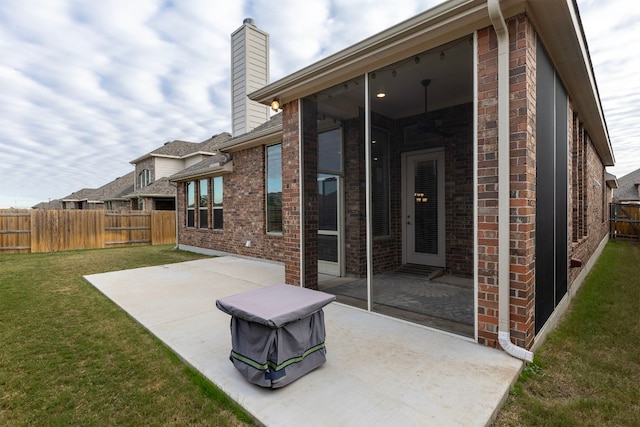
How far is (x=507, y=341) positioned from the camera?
107 inches

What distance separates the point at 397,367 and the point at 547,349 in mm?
1589

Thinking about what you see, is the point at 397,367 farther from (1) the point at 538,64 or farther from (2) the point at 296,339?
(1) the point at 538,64

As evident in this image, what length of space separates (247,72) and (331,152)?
18.5ft

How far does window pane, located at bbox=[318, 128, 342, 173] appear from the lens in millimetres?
6332

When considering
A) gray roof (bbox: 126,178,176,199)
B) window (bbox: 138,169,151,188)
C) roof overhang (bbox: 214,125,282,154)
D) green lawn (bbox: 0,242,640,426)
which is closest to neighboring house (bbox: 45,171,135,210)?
window (bbox: 138,169,151,188)

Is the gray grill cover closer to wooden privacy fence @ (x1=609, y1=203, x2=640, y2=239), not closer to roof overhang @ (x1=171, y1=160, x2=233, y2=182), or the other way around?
roof overhang @ (x1=171, y1=160, x2=233, y2=182)

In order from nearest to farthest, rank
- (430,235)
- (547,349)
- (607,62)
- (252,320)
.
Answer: (252,320), (547,349), (430,235), (607,62)

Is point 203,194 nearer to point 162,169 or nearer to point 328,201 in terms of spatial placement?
point 328,201

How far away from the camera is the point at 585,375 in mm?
2521

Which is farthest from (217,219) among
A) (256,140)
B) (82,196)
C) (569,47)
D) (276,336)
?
(82,196)

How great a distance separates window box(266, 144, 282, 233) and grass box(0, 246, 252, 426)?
12.6 ft

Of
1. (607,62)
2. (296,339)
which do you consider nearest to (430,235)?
(296,339)

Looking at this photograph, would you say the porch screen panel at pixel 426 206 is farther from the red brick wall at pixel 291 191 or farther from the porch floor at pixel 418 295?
the red brick wall at pixel 291 191

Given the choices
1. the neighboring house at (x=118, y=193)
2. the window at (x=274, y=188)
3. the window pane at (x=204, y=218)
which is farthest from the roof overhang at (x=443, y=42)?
the neighboring house at (x=118, y=193)
